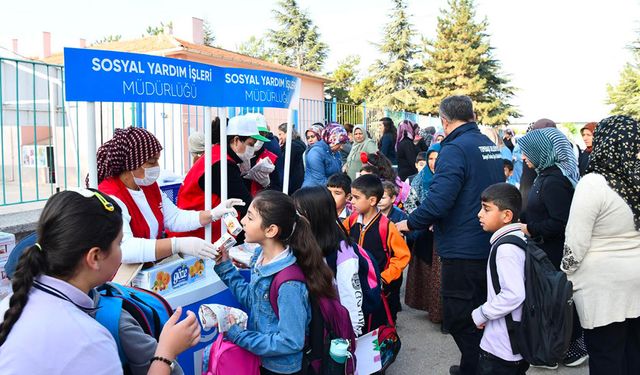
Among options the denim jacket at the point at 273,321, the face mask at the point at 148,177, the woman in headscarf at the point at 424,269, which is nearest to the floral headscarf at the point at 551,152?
the woman in headscarf at the point at 424,269

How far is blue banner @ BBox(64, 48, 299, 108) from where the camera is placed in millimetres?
2434

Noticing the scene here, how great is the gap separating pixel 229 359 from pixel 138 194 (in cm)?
101

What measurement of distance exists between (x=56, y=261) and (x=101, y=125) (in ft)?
15.2

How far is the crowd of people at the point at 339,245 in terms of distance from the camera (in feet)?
4.67

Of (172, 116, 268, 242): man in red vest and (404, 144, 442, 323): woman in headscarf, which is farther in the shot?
(404, 144, 442, 323): woman in headscarf

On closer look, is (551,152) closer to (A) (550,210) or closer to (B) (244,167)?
(A) (550,210)

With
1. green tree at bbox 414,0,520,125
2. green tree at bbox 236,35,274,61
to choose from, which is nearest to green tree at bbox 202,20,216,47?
green tree at bbox 236,35,274,61

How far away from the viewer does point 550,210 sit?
362 centimetres

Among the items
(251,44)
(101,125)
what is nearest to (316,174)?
(101,125)

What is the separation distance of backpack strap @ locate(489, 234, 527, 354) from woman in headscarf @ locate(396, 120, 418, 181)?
5530 mm

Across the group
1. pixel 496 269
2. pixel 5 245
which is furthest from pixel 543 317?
pixel 5 245

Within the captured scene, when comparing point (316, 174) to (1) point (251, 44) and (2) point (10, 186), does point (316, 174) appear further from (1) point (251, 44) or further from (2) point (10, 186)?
(1) point (251, 44)

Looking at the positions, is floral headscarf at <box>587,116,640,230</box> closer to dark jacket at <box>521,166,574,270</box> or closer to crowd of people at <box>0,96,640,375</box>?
crowd of people at <box>0,96,640,375</box>

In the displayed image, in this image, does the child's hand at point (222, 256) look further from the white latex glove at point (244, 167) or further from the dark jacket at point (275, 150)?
the dark jacket at point (275, 150)
